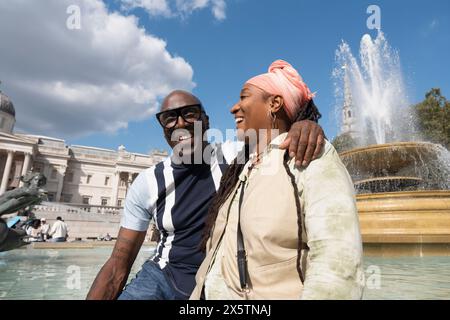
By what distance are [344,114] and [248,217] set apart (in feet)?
365

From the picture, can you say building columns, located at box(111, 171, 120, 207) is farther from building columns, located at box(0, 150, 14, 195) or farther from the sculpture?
the sculpture

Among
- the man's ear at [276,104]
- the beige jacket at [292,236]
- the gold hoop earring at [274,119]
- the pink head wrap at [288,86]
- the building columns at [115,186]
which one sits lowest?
the beige jacket at [292,236]

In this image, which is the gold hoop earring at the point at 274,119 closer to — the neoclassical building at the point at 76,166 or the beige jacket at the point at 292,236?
the beige jacket at the point at 292,236

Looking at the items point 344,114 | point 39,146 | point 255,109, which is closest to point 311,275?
point 255,109

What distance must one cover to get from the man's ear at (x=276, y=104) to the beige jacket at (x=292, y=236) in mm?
218

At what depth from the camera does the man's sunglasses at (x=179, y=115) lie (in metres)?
2.54

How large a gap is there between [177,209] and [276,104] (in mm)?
1102

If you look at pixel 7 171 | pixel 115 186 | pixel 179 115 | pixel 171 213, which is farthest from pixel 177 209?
pixel 115 186

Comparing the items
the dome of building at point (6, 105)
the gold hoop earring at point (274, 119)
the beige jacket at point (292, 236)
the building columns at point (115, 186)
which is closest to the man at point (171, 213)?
the beige jacket at point (292, 236)

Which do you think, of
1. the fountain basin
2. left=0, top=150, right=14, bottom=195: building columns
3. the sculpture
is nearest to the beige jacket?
the sculpture

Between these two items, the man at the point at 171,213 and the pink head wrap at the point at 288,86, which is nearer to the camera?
the pink head wrap at the point at 288,86

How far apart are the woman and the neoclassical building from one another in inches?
2604
